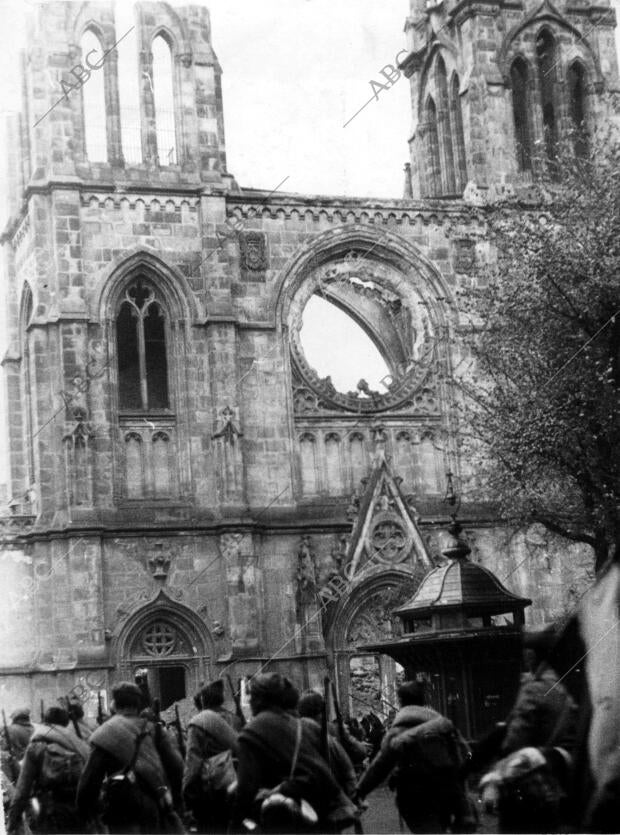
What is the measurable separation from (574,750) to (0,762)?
12.6m

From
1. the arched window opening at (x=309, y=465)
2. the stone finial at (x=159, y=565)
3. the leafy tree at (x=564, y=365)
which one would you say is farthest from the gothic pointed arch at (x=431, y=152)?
the stone finial at (x=159, y=565)

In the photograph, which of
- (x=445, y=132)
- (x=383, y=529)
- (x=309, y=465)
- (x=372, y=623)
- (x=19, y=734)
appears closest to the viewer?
(x=19, y=734)

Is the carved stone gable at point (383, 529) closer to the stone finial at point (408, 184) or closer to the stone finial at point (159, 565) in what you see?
the stone finial at point (159, 565)

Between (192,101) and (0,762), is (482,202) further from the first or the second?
(0,762)

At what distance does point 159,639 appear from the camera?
36.5m

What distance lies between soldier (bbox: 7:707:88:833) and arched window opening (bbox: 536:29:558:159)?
30600 mm

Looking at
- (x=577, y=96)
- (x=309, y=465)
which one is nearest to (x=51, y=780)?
(x=309, y=465)

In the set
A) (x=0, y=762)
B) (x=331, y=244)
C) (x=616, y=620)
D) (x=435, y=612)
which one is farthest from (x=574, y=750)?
(x=331, y=244)

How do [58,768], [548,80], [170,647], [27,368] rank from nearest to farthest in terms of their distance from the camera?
[58,768]
[170,647]
[27,368]
[548,80]

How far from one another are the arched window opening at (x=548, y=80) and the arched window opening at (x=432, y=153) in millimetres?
2985

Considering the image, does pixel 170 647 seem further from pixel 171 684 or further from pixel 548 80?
pixel 548 80

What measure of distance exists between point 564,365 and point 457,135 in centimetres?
1523

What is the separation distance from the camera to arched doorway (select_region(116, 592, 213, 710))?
36.2m

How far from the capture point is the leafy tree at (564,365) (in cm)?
2806
